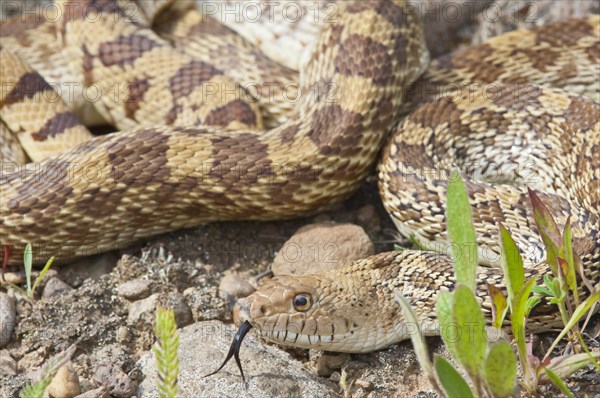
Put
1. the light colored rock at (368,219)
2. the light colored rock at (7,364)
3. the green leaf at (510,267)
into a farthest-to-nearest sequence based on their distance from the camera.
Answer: the light colored rock at (368,219) < the light colored rock at (7,364) < the green leaf at (510,267)

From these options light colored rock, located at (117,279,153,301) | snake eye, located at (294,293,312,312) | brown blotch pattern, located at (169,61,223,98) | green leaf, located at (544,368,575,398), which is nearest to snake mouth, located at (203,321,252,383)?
snake eye, located at (294,293,312,312)

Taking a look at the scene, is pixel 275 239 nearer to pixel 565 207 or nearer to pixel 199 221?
pixel 199 221

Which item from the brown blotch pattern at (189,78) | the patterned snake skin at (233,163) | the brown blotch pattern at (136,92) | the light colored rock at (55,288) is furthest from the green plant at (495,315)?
the brown blotch pattern at (136,92)

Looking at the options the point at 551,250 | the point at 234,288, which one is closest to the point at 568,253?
the point at 551,250

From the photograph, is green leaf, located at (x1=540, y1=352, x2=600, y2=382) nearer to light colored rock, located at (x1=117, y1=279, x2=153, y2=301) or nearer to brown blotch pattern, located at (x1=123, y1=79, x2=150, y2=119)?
light colored rock, located at (x1=117, y1=279, x2=153, y2=301)

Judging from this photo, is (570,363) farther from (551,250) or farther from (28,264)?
(28,264)

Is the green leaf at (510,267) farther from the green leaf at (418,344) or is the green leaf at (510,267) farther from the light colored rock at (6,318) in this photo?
the light colored rock at (6,318)

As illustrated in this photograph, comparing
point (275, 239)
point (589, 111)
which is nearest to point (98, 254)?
point (275, 239)
